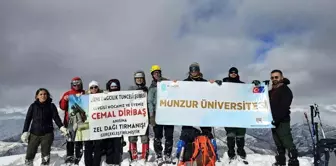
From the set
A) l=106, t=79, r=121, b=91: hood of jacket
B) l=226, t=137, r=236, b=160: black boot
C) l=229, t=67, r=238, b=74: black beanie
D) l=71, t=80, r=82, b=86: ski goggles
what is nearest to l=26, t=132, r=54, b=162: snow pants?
l=71, t=80, r=82, b=86: ski goggles

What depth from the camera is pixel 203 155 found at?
912 cm

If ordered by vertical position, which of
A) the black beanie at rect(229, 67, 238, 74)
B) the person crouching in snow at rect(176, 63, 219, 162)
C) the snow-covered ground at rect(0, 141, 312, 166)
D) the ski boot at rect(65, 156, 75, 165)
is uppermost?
the black beanie at rect(229, 67, 238, 74)

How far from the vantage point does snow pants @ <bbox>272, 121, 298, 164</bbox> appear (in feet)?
30.4

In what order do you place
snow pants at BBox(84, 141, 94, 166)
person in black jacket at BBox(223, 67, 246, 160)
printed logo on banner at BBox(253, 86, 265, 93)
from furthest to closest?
printed logo on banner at BBox(253, 86, 265, 93) < person in black jacket at BBox(223, 67, 246, 160) < snow pants at BBox(84, 141, 94, 166)

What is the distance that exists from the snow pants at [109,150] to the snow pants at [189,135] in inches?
64.2

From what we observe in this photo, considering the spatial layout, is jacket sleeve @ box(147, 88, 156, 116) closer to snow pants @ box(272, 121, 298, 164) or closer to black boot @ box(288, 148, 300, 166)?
snow pants @ box(272, 121, 298, 164)

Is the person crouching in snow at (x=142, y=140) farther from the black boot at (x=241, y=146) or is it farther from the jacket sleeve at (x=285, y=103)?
the jacket sleeve at (x=285, y=103)

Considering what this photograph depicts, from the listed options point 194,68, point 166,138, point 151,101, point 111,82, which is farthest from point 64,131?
point 194,68

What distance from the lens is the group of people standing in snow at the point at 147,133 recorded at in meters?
9.32

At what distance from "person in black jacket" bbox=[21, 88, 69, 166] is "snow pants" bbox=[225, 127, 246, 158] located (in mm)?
4360

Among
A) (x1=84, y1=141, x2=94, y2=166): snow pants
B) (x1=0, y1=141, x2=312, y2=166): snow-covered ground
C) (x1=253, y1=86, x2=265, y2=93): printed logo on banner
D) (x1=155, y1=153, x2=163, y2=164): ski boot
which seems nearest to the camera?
(x1=84, y1=141, x2=94, y2=166): snow pants

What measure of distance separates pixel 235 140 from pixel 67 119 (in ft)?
15.2

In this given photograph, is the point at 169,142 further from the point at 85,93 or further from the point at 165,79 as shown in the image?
the point at 85,93

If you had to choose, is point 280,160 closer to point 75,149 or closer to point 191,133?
point 191,133
